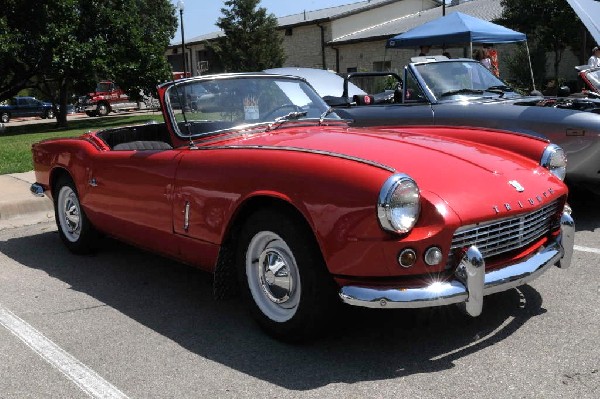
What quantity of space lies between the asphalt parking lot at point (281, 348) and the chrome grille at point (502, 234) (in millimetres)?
468

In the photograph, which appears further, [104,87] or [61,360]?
[104,87]

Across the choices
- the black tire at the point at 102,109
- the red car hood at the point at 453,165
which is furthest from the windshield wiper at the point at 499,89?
the black tire at the point at 102,109

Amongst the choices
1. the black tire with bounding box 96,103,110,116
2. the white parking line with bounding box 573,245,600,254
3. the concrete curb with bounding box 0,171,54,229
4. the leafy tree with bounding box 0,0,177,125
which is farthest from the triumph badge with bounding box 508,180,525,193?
the black tire with bounding box 96,103,110,116

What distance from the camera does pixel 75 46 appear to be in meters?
21.3

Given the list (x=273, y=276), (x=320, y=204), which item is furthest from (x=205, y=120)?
(x=320, y=204)

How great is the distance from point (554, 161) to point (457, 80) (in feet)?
10.3

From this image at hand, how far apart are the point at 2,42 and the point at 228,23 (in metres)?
21.9

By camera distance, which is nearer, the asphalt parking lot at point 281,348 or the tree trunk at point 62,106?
the asphalt parking lot at point 281,348

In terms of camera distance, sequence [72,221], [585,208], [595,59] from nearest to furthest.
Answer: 1. [72,221]
2. [585,208]
3. [595,59]

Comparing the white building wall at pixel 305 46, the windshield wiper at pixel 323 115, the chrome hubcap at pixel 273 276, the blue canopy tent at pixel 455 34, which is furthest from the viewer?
the white building wall at pixel 305 46

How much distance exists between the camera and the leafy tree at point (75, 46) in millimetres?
20969

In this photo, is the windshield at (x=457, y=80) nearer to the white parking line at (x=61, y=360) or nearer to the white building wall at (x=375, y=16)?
the white parking line at (x=61, y=360)

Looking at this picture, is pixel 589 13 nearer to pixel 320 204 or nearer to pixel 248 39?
pixel 320 204

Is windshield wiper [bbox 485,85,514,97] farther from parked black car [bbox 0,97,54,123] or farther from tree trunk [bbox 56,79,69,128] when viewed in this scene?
parked black car [bbox 0,97,54,123]
